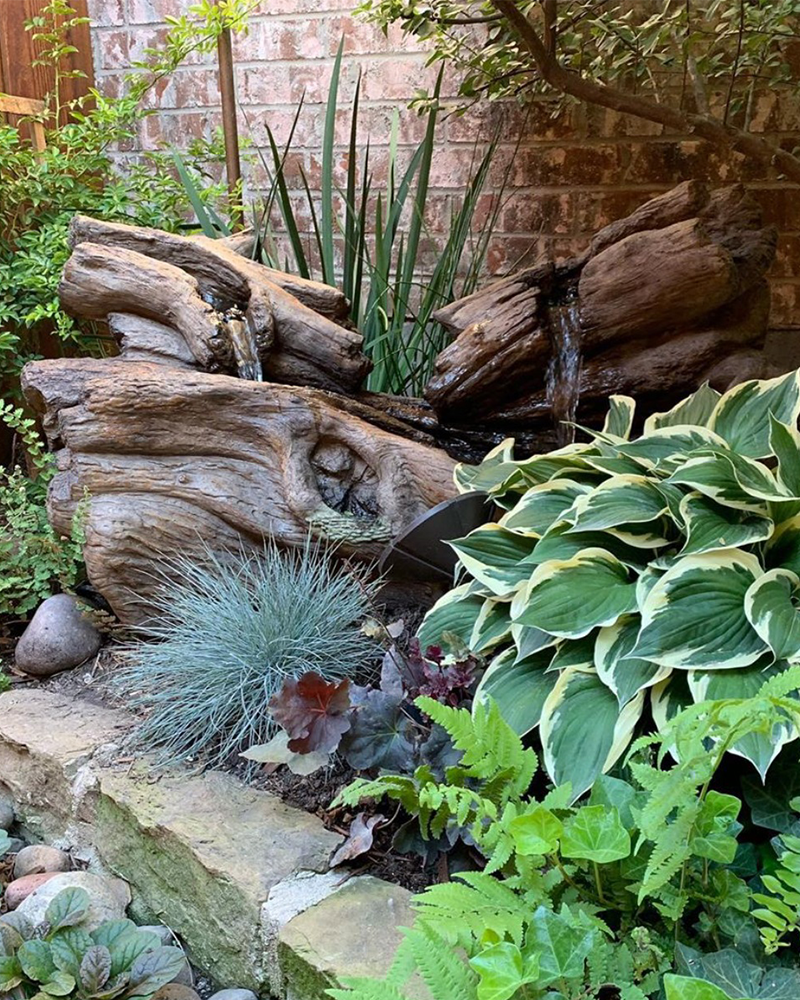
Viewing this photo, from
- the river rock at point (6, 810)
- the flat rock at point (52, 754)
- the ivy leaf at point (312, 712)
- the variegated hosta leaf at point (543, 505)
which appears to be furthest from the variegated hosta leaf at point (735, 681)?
the river rock at point (6, 810)

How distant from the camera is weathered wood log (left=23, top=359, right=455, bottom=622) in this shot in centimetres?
221

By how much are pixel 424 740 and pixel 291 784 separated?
1.13ft

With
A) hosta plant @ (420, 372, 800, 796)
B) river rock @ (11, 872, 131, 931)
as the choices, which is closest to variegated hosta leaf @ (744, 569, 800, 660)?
hosta plant @ (420, 372, 800, 796)

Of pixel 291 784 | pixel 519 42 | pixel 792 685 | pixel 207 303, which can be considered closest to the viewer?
pixel 792 685

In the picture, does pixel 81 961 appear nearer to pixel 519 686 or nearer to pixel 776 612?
pixel 519 686

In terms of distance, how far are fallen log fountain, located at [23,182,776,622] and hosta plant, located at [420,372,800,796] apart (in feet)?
1.62

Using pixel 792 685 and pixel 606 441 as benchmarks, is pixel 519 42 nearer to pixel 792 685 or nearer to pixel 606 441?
pixel 606 441

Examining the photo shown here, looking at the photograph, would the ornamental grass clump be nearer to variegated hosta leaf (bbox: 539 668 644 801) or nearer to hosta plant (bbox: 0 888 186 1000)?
hosta plant (bbox: 0 888 186 1000)

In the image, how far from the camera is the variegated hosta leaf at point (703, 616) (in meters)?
1.26

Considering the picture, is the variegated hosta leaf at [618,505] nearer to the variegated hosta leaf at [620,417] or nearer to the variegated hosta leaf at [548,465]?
the variegated hosta leaf at [548,465]

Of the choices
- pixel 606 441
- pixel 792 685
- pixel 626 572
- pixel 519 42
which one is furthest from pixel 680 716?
pixel 519 42

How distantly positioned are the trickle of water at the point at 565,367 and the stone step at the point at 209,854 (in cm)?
131

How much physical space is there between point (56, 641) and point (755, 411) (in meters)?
1.92

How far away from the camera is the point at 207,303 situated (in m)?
2.40
